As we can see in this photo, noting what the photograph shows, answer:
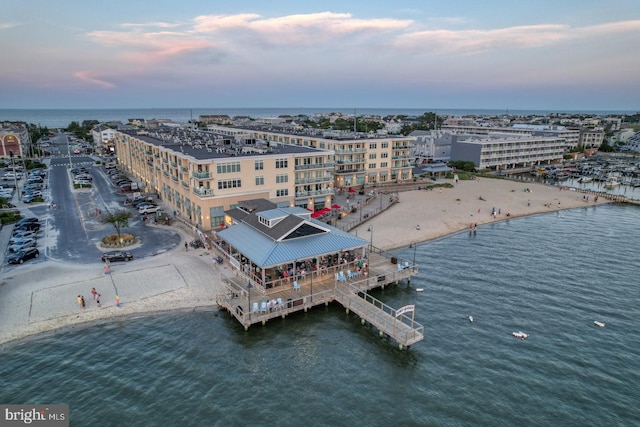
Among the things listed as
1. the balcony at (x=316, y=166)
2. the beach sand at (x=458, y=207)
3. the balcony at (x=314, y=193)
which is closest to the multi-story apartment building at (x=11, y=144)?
the balcony at (x=316, y=166)

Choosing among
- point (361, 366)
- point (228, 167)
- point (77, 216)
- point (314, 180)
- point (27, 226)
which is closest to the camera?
point (361, 366)

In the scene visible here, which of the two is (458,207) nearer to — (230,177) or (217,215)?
(230,177)

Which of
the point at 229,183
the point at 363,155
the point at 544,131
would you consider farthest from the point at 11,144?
the point at 544,131

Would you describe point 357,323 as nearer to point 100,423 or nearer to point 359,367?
point 359,367

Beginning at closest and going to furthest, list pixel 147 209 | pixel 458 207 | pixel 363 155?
pixel 147 209, pixel 458 207, pixel 363 155

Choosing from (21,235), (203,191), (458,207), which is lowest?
(458,207)

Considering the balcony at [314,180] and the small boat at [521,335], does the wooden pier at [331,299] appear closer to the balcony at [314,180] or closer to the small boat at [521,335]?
the small boat at [521,335]

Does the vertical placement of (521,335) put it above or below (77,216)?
below

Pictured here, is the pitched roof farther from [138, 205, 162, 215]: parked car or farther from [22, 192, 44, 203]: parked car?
[22, 192, 44, 203]: parked car

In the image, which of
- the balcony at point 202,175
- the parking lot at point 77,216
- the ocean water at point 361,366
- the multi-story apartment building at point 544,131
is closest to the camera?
the ocean water at point 361,366
